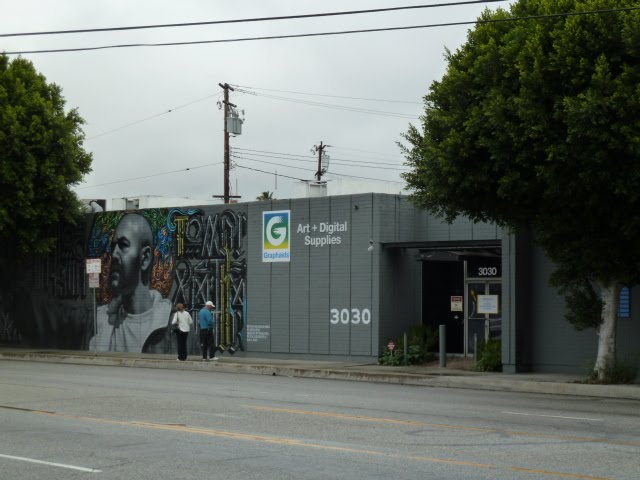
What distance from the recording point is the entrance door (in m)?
28.3

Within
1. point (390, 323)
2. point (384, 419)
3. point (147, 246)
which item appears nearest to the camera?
point (384, 419)

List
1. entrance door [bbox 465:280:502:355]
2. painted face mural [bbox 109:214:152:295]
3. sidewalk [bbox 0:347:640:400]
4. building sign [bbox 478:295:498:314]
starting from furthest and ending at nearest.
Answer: painted face mural [bbox 109:214:152:295] → entrance door [bbox 465:280:502:355] → building sign [bbox 478:295:498:314] → sidewalk [bbox 0:347:640:400]

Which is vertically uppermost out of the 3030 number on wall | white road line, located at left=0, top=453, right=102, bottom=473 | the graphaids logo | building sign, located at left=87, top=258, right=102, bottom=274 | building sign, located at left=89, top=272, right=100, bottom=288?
the graphaids logo

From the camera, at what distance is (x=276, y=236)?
3155 cm

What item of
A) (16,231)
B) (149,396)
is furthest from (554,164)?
(16,231)

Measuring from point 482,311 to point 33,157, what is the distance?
15870 millimetres

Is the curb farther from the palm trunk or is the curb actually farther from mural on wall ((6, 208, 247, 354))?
mural on wall ((6, 208, 247, 354))

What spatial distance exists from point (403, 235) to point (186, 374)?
756 cm

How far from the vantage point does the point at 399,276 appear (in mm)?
29734

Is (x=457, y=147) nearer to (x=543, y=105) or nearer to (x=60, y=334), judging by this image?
(x=543, y=105)

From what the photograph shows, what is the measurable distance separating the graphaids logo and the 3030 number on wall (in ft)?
7.98

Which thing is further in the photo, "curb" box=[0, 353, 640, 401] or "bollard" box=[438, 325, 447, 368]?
"bollard" box=[438, 325, 447, 368]

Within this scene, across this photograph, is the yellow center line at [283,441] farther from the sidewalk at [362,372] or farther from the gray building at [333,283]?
the gray building at [333,283]

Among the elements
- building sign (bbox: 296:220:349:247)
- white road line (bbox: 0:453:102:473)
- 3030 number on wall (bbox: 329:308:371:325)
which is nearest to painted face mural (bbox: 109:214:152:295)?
building sign (bbox: 296:220:349:247)
